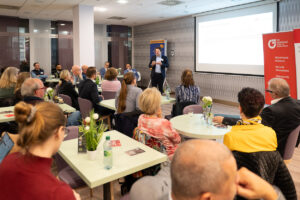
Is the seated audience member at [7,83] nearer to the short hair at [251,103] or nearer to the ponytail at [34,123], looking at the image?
the ponytail at [34,123]

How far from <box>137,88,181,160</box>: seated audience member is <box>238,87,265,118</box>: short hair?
2.30 ft

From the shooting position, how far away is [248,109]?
2043 mm

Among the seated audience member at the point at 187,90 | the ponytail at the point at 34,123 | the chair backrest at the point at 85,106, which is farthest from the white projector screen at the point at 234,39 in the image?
the ponytail at the point at 34,123

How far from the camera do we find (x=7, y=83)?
443 cm

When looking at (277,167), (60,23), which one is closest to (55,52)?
(60,23)

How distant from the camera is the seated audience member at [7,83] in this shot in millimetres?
4406

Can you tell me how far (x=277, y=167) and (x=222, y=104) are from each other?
7061 mm

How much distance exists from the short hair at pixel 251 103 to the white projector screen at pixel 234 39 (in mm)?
5673

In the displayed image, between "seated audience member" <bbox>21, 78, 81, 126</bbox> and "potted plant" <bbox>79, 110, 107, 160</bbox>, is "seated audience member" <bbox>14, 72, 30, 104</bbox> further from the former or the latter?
"potted plant" <bbox>79, 110, 107, 160</bbox>

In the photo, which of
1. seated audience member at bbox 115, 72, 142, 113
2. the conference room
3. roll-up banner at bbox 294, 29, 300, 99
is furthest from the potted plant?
roll-up banner at bbox 294, 29, 300, 99

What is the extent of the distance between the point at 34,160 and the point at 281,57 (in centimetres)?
545

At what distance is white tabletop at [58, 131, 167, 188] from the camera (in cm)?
178

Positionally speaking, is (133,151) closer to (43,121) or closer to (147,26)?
(43,121)

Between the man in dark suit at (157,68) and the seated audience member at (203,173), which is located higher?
the man in dark suit at (157,68)
